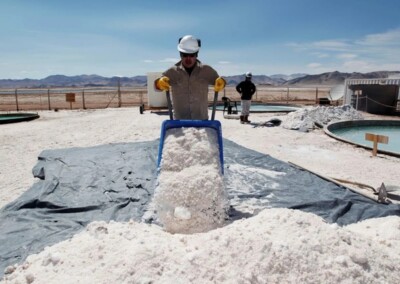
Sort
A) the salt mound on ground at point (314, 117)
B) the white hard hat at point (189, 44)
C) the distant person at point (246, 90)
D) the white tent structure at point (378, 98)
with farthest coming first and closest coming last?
1. the white tent structure at point (378, 98)
2. the distant person at point (246, 90)
3. the salt mound on ground at point (314, 117)
4. the white hard hat at point (189, 44)

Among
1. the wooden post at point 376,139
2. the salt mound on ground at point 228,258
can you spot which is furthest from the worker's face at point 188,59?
the wooden post at point 376,139

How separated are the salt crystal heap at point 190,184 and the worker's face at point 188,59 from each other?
2.63ft

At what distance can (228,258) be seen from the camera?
7.54ft

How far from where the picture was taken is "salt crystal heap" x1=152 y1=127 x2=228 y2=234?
3213 millimetres

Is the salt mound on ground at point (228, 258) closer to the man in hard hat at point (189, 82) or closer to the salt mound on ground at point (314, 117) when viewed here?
the man in hard hat at point (189, 82)

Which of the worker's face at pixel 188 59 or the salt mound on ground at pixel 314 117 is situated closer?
the worker's face at pixel 188 59

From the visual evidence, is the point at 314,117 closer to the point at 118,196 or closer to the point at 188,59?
the point at 188,59

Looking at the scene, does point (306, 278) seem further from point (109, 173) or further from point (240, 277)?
point (109, 173)

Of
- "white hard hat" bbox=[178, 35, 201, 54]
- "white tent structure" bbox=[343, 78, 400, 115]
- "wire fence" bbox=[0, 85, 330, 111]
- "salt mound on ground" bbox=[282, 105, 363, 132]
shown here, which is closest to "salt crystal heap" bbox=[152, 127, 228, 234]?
"white hard hat" bbox=[178, 35, 201, 54]

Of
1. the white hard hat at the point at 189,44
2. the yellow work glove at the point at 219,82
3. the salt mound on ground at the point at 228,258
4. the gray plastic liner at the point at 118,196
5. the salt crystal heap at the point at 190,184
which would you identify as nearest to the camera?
the salt mound on ground at the point at 228,258

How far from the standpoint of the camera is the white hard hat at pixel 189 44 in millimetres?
3830

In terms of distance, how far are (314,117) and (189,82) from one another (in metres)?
7.85

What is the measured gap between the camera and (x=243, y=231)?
2.57 meters

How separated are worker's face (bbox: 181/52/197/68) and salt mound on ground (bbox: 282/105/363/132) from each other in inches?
259
